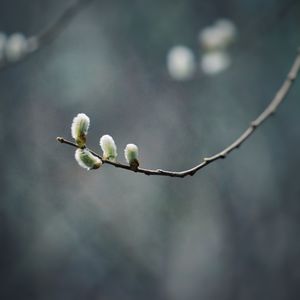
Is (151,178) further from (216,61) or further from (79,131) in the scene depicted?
(79,131)

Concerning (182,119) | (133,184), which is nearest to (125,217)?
(133,184)

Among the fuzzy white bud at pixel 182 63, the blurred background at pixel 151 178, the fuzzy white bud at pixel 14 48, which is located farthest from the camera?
the blurred background at pixel 151 178

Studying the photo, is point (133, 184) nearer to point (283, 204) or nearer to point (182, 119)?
point (182, 119)

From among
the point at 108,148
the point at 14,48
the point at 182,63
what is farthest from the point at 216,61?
the point at 108,148

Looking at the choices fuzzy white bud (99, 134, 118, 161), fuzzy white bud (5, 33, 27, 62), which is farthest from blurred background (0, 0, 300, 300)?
fuzzy white bud (99, 134, 118, 161)

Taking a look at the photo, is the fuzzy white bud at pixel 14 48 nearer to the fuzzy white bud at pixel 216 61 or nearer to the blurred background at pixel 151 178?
the fuzzy white bud at pixel 216 61

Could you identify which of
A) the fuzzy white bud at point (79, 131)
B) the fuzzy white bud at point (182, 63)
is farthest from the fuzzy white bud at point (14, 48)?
the fuzzy white bud at point (79, 131)

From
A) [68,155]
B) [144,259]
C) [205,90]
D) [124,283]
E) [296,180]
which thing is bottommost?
[124,283]
